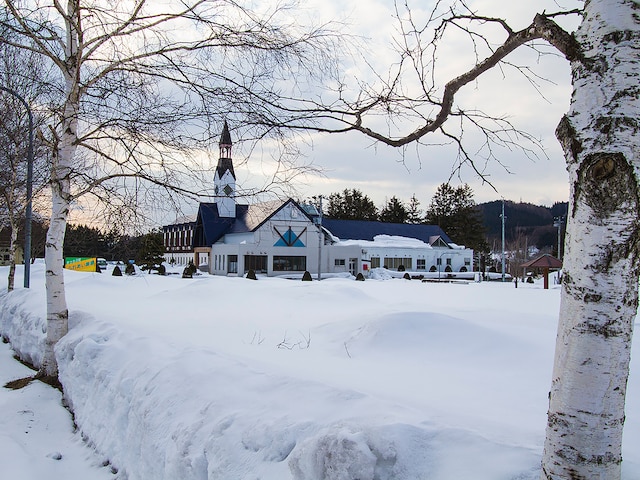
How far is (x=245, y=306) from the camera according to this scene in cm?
1203

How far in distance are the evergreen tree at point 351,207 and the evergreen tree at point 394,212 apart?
205cm

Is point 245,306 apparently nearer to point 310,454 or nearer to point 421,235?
point 310,454

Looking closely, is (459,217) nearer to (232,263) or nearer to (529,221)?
(232,263)

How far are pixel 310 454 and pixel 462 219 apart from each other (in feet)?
255

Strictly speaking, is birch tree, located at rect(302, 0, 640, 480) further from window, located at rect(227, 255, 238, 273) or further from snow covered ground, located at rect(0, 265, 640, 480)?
window, located at rect(227, 255, 238, 273)

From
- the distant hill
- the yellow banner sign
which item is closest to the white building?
the yellow banner sign

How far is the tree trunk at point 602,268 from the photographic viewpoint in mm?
2252

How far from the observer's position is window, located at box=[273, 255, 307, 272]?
145ft

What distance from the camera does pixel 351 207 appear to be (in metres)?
82.4

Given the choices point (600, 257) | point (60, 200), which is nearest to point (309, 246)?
point (60, 200)

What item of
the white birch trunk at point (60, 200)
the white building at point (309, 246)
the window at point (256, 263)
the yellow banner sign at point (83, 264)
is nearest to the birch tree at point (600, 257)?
the white birch trunk at point (60, 200)

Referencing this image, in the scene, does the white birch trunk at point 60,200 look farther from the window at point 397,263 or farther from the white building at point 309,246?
the window at point 397,263

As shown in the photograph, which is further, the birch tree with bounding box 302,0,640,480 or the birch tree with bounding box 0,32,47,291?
the birch tree with bounding box 0,32,47,291

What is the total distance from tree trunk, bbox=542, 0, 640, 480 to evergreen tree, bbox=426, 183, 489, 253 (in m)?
73.3
